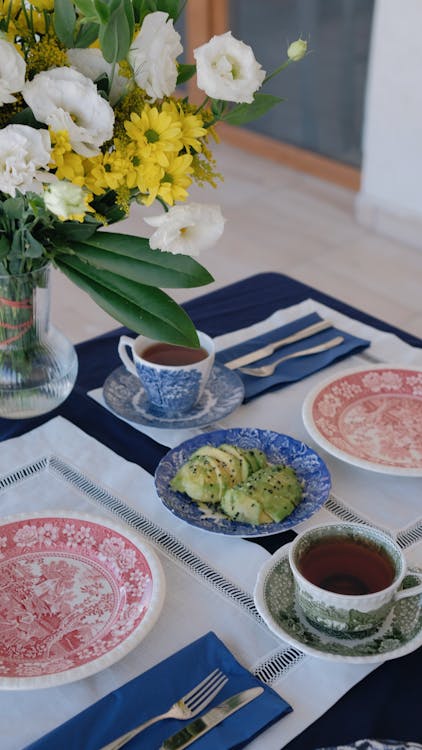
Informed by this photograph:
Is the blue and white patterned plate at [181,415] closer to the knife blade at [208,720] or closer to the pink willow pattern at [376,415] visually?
the pink willow pattern at [376,415]

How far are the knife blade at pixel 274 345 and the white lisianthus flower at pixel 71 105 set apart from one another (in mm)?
505

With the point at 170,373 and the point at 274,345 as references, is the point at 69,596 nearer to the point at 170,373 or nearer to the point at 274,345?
the point at 170,373

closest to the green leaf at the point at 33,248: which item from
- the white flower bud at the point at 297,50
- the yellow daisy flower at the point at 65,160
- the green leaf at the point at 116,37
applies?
the yellow daisy flower at the point at 65,160

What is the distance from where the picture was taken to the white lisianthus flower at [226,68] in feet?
2.97

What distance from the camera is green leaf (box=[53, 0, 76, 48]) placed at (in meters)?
0.91

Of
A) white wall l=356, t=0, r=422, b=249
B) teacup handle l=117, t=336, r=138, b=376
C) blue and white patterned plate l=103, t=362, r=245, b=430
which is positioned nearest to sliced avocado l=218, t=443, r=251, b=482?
blue and white patterned plate l=103, t=362, r=245, b=430

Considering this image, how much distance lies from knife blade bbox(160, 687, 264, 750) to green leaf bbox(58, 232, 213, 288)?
420 millimetres

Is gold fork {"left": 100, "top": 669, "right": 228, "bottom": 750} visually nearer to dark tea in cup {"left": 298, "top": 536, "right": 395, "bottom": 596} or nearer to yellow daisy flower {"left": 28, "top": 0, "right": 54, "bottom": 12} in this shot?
dark tea in cup {"left": 298, "top": 536, "right": 395, "bottom": 596}

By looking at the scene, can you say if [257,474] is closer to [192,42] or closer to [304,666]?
[304,666]

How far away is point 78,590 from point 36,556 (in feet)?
0.22

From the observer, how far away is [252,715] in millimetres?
805

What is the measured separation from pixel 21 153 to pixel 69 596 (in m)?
0.43

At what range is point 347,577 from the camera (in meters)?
0.89

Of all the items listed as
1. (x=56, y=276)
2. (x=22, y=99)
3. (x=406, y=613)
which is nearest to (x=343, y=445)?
(x=406, y=613)
